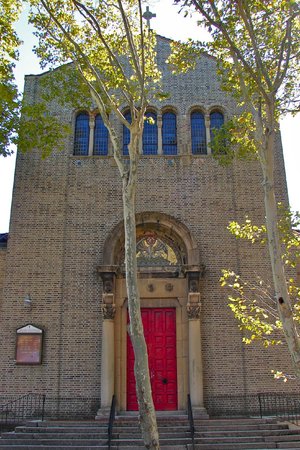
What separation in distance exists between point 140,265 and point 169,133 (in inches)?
185

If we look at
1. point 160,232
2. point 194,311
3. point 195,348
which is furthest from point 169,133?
point 195,348

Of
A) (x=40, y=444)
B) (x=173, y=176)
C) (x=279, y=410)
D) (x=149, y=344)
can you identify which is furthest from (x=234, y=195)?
(x=40, y=444)

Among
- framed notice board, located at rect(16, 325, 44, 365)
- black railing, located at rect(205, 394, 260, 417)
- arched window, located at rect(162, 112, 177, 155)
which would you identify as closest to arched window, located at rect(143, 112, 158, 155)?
arched window, located at rect(162, 112, 177, 155)

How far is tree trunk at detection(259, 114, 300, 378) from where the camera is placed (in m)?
7.49

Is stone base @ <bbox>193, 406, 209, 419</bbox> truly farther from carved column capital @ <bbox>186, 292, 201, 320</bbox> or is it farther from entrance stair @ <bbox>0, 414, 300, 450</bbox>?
carved column capital @ <bbox>186, 292, 201, 320</bbox>

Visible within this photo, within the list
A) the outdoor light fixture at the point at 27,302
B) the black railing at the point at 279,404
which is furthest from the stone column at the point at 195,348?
the outdoor light fixture at the point at 27,302

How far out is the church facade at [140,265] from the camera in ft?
43.1

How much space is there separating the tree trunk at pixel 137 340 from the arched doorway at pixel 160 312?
16.9ft

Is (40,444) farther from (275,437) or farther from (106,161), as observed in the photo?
(106,161)

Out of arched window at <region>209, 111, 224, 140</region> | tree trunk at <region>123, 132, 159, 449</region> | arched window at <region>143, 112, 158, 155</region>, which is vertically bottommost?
tree trunk at <region>123, 132, 159, 449</region>

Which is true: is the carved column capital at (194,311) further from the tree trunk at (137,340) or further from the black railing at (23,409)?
the tree trunk at (137,340)

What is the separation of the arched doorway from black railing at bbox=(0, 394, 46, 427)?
5.68 feet

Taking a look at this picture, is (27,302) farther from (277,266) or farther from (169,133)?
(277,266)

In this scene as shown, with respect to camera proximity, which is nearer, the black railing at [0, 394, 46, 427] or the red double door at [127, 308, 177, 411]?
the black railing at [0, 394, 46, 427]
